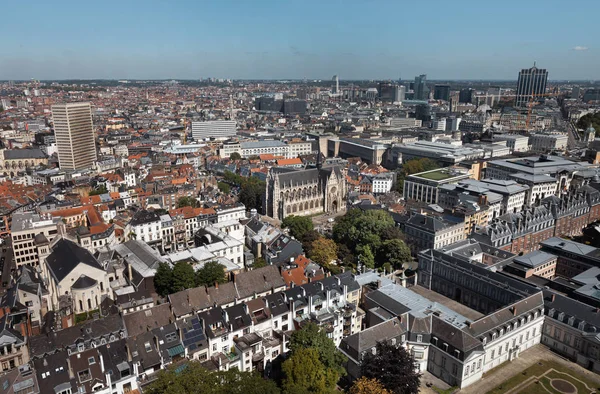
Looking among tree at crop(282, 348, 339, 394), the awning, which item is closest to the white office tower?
the awning

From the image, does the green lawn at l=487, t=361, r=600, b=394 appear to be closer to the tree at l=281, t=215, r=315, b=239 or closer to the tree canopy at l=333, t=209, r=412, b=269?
the tree canopy at l=333, t=209, r=412, b=269

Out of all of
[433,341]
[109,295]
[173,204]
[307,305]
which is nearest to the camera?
[433,341]

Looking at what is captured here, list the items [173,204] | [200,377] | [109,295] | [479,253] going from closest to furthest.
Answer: [200,377] → [109,295] → [479,253] → [173,204]

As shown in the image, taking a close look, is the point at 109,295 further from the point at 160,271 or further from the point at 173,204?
the point at 173,204

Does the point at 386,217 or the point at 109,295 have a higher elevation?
the point at 386,217

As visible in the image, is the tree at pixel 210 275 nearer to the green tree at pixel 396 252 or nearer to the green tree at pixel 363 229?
the green tree at pixel 363 229

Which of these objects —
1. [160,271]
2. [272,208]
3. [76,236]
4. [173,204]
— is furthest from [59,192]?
[160,271]
